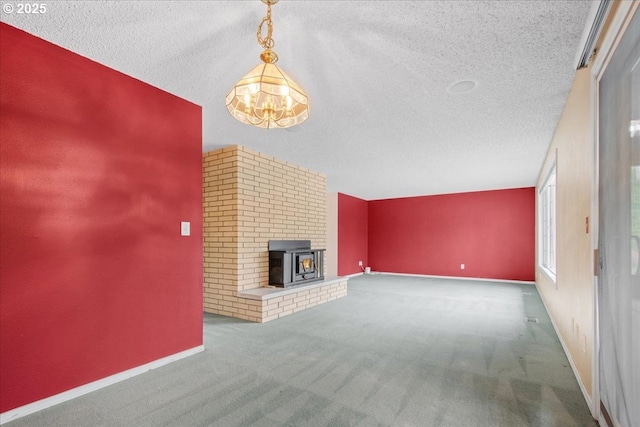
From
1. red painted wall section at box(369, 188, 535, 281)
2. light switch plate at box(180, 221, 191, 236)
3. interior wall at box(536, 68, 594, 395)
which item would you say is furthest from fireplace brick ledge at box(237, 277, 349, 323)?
red painted wall section at box(369, 188, 535, 281)

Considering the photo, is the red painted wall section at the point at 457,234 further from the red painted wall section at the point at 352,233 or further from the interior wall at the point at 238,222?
the interior wall at the point at 238,222

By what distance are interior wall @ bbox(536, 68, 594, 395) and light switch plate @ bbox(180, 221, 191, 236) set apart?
9.98ft

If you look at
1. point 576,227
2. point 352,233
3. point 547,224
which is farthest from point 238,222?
point 547,224

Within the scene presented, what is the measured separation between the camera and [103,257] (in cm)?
226

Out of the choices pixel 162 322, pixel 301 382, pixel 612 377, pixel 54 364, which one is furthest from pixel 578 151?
pixel 54 364

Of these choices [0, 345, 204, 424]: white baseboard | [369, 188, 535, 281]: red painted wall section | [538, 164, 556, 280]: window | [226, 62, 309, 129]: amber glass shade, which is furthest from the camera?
[369, 188, 535, 281]: red painted wall section

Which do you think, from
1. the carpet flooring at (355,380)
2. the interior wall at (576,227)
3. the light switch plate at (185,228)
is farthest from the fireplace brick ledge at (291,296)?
the interior wall at (576,227)

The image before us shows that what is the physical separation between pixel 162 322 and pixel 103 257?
0.74 metres

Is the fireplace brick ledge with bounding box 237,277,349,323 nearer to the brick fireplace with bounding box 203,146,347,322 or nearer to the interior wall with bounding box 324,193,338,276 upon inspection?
the brick fireplace with bounding box 203,146,347,322

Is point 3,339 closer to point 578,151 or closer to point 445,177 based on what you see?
point 578,151

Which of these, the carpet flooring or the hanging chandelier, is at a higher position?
the hanging chandelier

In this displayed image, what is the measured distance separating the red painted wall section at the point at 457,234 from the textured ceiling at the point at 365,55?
4.26 meters

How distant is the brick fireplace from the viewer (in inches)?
162

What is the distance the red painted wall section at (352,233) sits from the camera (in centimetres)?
817
